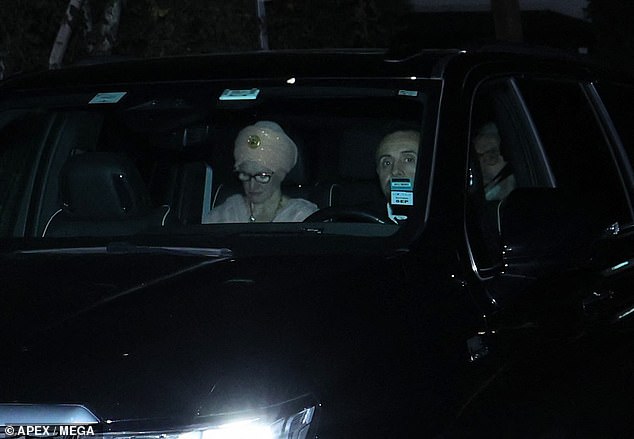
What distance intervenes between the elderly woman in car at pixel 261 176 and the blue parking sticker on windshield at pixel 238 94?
32cm

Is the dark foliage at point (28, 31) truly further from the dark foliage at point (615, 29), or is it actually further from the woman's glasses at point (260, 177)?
the dark foliage at point (615, 29)

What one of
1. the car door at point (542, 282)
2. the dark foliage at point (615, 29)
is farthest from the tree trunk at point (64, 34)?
the dark foliage at point (615, 29)

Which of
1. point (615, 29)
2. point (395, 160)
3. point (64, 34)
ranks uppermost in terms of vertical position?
point (615, 29)

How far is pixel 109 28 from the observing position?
13.9 metres

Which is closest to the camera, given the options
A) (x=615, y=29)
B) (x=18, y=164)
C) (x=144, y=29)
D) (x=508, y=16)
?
(x=18, y=164)

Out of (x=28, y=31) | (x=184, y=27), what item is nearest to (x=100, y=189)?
(x=28, y=31)

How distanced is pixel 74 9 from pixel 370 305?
10.6 m

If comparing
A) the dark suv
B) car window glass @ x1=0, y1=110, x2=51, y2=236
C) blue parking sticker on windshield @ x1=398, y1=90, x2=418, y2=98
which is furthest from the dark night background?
blue parking sticker on windshield @ x1=398, y1=90, x2=418, y2=98

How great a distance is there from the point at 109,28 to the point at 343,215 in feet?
31.8

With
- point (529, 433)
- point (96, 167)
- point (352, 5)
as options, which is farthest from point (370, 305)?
point (352, 5)

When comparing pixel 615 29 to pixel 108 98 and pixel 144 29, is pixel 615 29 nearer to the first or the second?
pixel 144 29

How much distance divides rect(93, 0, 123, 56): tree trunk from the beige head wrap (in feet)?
29.1

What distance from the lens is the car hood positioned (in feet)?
10.1

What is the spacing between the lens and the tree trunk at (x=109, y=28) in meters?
13.9
